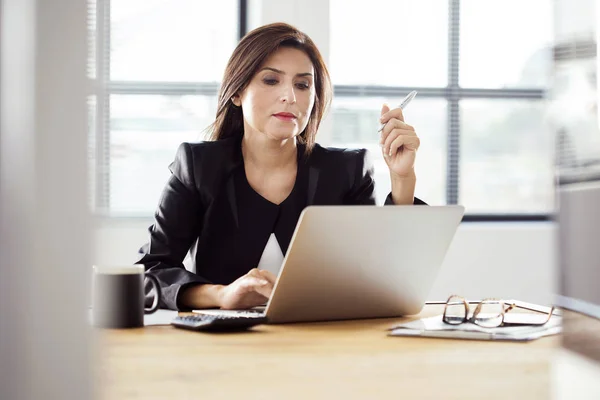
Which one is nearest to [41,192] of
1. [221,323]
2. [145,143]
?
[221,323]

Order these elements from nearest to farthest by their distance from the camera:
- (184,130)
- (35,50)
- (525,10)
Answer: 1. (35,50)
2. (184,130)
3. (525,10)

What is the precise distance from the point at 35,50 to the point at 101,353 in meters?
0.11

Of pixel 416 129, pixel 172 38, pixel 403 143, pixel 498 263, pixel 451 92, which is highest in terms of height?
pixel 172 38

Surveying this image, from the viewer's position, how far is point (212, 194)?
2.05m

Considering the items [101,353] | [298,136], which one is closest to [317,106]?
[298,136]

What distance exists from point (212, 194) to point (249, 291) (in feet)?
1.91

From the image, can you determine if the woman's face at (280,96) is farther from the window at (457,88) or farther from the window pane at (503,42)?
the window pane at (503,42)

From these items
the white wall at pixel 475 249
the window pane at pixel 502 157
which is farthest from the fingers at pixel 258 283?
the window pane at pixel 502 157

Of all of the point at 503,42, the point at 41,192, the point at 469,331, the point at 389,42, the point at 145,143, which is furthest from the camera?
the point at 503,42

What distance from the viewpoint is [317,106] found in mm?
2377

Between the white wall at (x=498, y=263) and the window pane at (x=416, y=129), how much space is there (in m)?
0.35

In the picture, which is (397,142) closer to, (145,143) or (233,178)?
(233,178)

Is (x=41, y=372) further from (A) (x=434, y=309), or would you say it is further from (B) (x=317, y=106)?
(B) (x=317, y=106)

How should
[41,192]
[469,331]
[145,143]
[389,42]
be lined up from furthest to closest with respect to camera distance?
1. [389,42]
2. [145,143]
3. [469,331]
4. [41,192]
